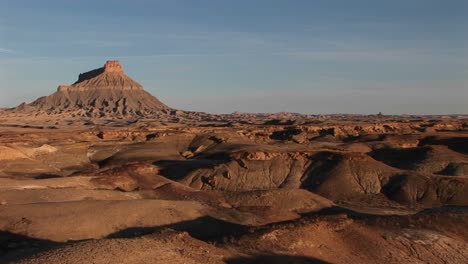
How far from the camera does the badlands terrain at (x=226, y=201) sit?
65.1ft

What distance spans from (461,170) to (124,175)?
109 ft

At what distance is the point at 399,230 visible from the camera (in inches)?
949

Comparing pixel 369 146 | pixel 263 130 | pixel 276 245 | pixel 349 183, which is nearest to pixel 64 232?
pixel 276 245

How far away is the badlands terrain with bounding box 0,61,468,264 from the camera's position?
19.8 metres

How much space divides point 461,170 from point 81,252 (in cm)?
4649

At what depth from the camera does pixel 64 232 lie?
24.7 metres

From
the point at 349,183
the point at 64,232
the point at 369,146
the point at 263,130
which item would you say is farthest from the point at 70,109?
the point at 64,232

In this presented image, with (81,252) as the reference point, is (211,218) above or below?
below

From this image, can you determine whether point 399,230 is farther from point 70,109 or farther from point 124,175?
point 70,109

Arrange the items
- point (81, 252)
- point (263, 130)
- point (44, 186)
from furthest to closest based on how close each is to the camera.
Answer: point (263, 130) → point (44, 186) → point (81, 252)

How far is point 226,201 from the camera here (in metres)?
36.7

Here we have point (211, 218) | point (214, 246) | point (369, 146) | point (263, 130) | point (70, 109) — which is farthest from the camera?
point (70, 109)

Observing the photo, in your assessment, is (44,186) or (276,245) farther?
(44,186)

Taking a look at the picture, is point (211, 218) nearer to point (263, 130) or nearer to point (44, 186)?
point (44, 186)
